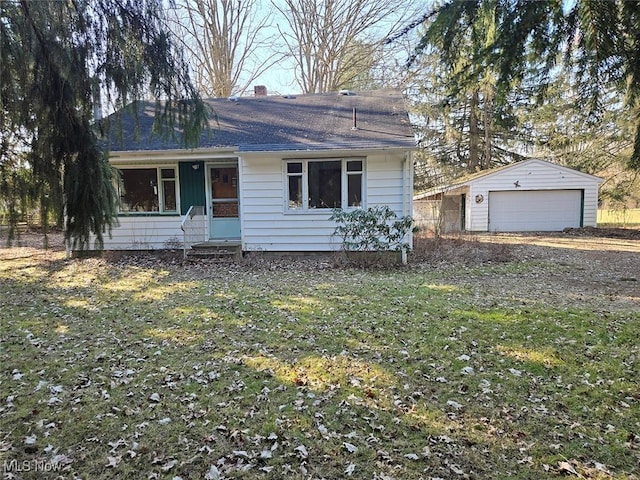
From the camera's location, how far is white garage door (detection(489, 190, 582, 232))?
17969 millimetres

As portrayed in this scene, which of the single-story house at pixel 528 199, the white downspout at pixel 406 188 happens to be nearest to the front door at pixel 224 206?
the white downspout at pixel 406 188

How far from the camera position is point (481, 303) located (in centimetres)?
584

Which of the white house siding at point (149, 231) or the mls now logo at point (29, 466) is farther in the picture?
the white house siding at point (149, 231)

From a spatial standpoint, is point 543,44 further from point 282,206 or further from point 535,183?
point 535,183

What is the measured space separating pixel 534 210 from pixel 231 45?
17.4 meters

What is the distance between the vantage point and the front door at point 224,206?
35.8 feet

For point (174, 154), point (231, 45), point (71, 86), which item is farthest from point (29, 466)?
point (231, 45)

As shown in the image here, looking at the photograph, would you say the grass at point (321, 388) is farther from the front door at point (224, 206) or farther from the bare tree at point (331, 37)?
the bare tree at point (331, 37)

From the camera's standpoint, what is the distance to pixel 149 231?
10.8 m

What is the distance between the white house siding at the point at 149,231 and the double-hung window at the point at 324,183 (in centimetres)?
331

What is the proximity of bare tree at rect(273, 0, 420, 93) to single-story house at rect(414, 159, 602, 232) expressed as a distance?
789cm

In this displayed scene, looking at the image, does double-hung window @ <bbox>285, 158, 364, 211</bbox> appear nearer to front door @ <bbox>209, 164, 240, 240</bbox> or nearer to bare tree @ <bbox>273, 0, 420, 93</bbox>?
front door @ <bbox>209, 164, 240, 240</bbox>

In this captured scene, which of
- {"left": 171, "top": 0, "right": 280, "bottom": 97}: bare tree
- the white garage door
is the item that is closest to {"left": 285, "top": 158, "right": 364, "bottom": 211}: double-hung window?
the white garage door

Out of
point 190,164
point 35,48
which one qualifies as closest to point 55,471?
point 35,48
